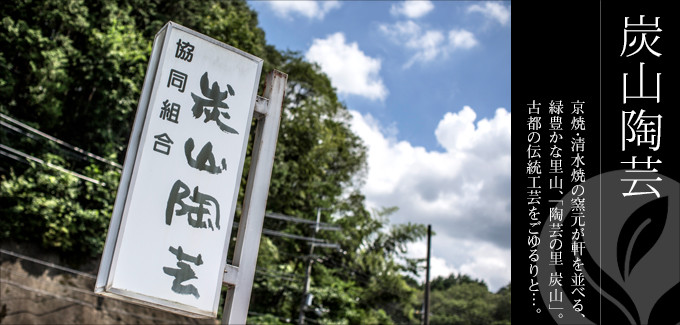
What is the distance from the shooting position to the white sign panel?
246 centimetres

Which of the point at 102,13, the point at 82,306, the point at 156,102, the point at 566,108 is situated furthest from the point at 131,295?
the point at 102,13

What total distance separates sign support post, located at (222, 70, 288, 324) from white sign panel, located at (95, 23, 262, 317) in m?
0.16

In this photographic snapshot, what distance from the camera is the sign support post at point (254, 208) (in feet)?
9.18

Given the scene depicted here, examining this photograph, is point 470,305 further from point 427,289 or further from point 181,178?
point 181,178

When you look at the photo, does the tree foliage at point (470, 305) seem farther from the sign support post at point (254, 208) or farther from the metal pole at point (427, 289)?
the sign support post at point (254, 208)

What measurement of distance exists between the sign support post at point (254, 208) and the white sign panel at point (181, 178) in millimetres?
156

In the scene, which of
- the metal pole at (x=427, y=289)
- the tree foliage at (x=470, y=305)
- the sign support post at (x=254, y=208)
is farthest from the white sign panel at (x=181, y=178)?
the tree foliage at (x=470, y=305)

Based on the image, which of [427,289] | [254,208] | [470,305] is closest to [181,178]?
[254,208]

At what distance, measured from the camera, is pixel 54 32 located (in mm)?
15586

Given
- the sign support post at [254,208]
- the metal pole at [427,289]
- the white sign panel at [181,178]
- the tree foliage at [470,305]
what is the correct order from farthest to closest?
1. the tree foliage at [470,305]
2. the metal pole at [427,289]
3. the sign support post at [254,208]
4. the white sign panel at [181,178]

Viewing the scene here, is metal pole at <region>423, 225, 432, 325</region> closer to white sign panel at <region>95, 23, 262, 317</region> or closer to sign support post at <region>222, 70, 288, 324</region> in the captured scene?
sign support post at <region>222, 70, 288, 324</region>

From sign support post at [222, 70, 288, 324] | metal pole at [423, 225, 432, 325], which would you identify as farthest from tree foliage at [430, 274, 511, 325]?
sign support post at [222, 70, 288, 324]

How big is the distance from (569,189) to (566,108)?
78 centimetres

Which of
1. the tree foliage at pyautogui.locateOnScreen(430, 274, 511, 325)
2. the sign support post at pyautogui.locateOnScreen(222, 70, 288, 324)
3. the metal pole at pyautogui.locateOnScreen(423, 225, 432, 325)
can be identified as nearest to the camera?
the sign support post at pyautogui.locateOnScreen(222, 70, 288, 324)
